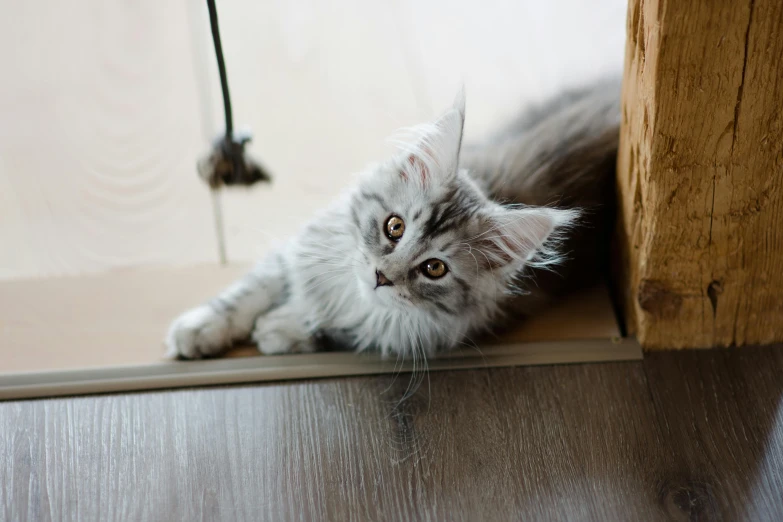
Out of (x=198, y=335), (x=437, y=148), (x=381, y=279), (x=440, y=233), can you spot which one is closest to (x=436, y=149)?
(x=437, y=148)

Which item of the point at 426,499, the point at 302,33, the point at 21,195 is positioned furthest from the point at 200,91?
the point at 426,499

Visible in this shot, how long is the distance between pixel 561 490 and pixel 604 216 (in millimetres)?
659

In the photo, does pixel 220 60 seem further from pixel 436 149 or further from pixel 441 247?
pixel 441 247

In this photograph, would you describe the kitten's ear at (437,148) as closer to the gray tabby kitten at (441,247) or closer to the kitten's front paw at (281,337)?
the gray tabby kitten at (441,247)

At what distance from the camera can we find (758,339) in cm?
163

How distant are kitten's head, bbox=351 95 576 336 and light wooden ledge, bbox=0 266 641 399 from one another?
0.22m

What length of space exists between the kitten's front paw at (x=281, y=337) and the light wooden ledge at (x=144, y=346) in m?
A: 0.02

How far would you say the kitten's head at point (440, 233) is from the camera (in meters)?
1.39

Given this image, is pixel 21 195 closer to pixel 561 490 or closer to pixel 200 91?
pixel 200 91

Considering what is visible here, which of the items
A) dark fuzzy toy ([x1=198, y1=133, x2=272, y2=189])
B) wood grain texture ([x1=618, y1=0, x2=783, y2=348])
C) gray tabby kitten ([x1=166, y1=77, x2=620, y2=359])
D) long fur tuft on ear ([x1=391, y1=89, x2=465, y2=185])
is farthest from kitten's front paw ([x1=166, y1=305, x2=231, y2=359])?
wood grain texture ([x1=618, y1=0, x2=783, y2=348])

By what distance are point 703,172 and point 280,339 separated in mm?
943

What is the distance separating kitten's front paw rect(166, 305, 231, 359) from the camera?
62.5 inches

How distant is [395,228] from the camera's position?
1.44 m

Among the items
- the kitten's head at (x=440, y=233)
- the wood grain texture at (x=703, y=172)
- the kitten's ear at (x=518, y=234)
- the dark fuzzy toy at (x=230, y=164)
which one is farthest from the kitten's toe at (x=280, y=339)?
the wood grain texture at (x=703, y=172)
